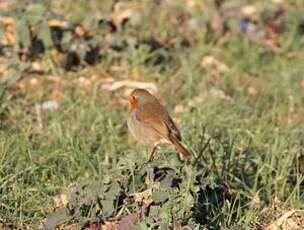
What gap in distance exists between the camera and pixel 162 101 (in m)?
6.48

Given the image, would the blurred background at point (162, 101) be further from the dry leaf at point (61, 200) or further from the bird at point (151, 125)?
the bird at point (151, 125)

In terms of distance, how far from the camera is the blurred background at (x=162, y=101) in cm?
440

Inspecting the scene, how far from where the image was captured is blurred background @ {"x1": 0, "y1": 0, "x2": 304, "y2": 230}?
4.40m

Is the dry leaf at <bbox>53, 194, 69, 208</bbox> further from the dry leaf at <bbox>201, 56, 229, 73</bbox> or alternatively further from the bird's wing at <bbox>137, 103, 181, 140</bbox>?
the dry leaf at <bbox>201, 56, 229, 73</bbox>

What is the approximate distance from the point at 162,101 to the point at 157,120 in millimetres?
1207

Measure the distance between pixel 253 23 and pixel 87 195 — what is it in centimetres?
402

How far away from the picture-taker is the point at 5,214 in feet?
Result: 14.8

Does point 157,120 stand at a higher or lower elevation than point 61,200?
higher

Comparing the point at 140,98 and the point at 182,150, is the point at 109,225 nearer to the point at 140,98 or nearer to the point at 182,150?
the point at 182,150

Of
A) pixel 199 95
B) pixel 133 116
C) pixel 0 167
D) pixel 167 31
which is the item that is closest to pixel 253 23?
pixel 167 31

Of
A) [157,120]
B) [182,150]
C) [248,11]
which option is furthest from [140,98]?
[248,11]

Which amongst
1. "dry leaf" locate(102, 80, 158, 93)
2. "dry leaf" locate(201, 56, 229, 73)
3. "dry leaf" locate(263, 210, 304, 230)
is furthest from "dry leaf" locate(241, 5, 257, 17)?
"dry leaf" locate(263, 210, 304, 230)

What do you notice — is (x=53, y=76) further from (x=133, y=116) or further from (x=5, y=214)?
(x=5, y=214)

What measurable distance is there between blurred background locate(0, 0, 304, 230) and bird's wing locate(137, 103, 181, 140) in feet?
0.71
